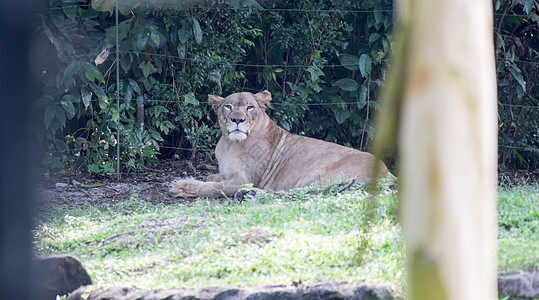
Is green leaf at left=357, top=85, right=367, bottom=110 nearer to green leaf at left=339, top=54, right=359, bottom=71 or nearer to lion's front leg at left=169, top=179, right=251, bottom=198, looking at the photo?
green leaf at left=339, top=54, right=359, bottom=71

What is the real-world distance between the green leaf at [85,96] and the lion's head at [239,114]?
1.59 meters

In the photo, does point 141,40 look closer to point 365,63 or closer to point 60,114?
point 60,114

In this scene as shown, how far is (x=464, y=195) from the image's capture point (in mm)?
810

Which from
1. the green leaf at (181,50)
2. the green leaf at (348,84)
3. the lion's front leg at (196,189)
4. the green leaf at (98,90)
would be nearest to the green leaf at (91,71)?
the green leaf at (98,90)

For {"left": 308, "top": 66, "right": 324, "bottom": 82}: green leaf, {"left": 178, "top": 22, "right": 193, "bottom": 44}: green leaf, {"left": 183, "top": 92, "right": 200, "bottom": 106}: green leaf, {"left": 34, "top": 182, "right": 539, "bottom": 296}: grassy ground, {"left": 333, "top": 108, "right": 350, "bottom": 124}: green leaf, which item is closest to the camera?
{"left": 34, "top": 182, "right": 539, "bottom": 296}: grassy ground

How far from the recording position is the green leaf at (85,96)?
7602mm

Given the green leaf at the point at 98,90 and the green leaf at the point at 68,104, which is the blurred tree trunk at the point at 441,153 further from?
the green leaf at the point at 98,90

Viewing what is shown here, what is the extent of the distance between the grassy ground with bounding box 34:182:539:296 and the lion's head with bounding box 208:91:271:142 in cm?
220

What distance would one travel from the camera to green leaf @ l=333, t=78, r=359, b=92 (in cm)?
848

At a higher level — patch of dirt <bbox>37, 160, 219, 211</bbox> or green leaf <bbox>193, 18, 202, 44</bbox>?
green leaf <bbox>193, 18, 202, 44</bbox>

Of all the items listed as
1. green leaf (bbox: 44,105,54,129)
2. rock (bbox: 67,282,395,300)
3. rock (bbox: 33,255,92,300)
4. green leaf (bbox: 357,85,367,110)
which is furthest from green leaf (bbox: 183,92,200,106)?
rock (bbox: 67,282,395,300)

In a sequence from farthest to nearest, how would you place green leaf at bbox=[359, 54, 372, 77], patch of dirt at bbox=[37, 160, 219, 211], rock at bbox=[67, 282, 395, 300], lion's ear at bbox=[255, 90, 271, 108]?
green leaf at bbox=[359, 54, 372, 77], lion's ear at bbox=[255, 90, 271, 108], patch of dirt at bbox=[37, 160, 219, 211], rock at bbox=[67, 282, 395, 300]

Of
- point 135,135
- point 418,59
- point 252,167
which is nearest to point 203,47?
point 135,135

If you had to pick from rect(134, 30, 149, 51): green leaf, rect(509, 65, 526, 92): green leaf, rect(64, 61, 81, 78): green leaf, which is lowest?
rect(509, 65, 526, 92): green leaf
